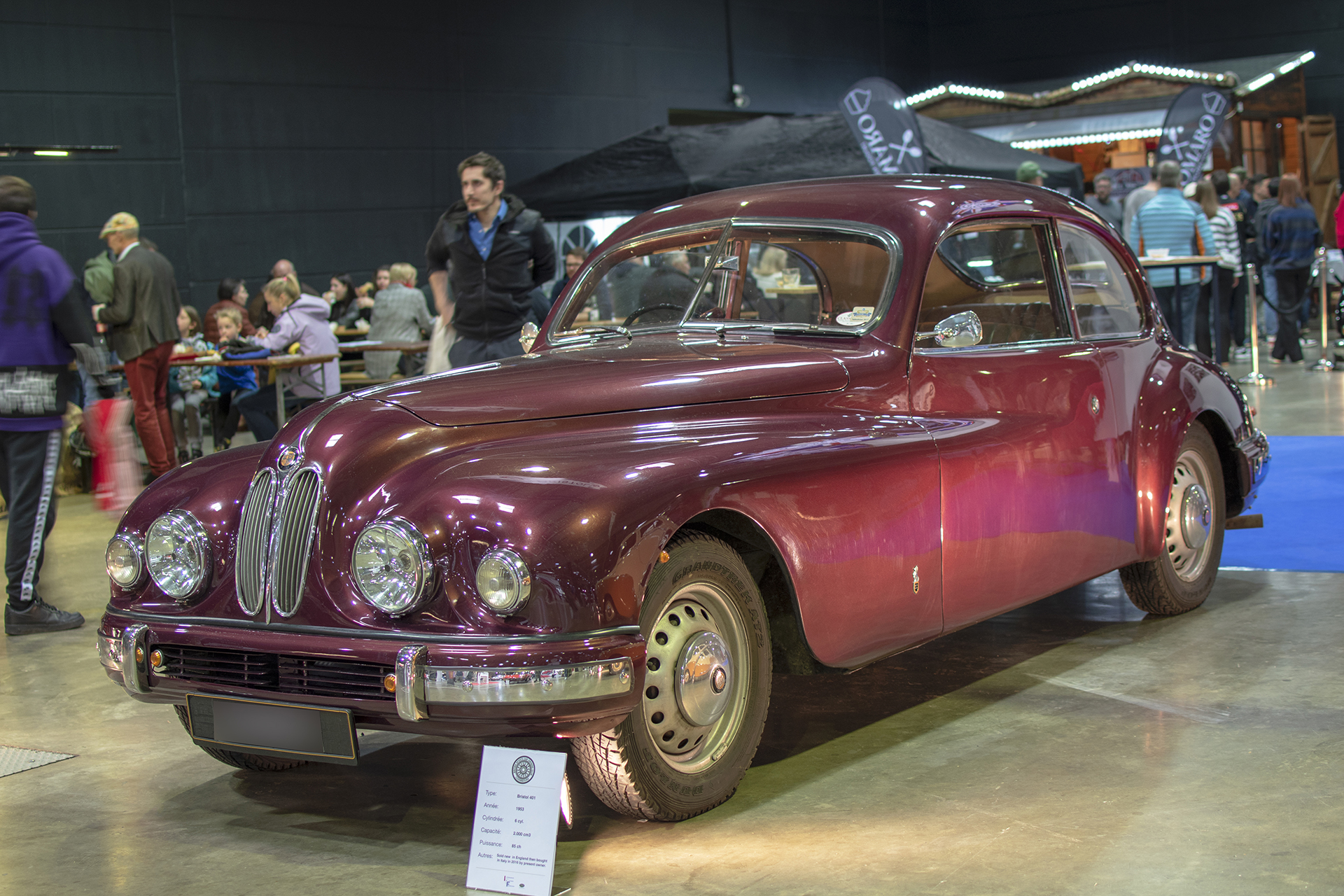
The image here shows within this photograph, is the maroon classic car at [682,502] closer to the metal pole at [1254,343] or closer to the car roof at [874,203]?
the car roof at [874,203]

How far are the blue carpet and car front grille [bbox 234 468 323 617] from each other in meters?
4.41

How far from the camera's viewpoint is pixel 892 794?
353cm

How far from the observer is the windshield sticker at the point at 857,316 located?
4145 millimetres

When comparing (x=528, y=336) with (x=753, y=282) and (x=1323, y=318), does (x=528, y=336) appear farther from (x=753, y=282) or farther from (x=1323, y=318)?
(x=1323, y=318)

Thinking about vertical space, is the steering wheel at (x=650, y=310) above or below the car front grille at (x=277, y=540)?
above

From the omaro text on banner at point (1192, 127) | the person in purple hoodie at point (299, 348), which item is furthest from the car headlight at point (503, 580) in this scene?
the omaro text on banner at point (1192, 127)

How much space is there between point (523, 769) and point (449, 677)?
0.94 ft

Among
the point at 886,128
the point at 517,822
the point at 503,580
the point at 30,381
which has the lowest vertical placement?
the point at 517,822

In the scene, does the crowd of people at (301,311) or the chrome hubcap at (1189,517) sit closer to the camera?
the chrome hubcap at (1189,517)

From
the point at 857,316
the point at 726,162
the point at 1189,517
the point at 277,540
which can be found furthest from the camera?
the point at 726,162

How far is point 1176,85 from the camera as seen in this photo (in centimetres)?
2284

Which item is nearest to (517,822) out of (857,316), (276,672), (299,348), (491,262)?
(276,672)

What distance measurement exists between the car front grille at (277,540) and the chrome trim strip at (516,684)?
0.49m

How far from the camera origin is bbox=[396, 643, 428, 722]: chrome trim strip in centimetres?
298
